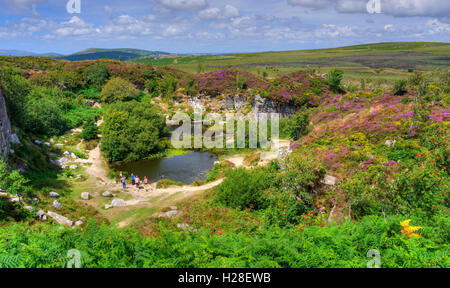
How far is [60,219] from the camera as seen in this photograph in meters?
14.8

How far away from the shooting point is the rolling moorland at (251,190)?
20.6 feet

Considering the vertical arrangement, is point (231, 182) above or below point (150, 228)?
above

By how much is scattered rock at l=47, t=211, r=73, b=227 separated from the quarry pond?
9.43 meters

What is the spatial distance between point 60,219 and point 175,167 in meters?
13.3

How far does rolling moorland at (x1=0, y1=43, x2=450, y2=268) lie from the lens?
20.6ft

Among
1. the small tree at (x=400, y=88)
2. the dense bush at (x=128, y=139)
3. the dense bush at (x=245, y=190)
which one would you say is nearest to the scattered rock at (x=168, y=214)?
the dense bush at (x=245, y=190)

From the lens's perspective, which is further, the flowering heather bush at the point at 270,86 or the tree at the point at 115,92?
the tree at the point at 115,92

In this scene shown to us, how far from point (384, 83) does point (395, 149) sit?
40839 mm

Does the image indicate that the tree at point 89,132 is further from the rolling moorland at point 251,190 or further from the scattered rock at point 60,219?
the scattered rock at point 60,219

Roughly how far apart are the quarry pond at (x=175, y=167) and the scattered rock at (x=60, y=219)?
371 inches

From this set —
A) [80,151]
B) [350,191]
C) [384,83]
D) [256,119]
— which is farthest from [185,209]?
[384,83]

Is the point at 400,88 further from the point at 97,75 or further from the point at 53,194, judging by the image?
the point at 97,75
